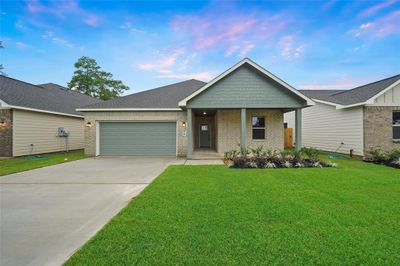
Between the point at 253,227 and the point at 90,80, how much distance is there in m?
43.0

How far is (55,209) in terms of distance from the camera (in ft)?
14.5

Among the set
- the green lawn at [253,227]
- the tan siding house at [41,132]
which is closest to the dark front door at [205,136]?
the tan siding house at [41,132]

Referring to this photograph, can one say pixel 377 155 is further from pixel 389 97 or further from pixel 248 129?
pixel 248 129

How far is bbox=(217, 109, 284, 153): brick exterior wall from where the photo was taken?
44.1 ft

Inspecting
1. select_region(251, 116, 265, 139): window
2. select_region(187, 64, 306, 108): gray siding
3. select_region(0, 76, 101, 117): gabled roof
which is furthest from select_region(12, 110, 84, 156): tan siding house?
select_region(251, 116, 265, 139): window

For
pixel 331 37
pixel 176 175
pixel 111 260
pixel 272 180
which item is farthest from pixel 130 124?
pixel 331 37

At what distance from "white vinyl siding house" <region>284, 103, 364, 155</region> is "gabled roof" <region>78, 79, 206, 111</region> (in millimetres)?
9418

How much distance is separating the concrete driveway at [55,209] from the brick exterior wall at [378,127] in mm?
11316

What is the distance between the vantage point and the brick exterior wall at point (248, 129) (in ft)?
44.1

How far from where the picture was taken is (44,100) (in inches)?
638

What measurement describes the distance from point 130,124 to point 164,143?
243 cm

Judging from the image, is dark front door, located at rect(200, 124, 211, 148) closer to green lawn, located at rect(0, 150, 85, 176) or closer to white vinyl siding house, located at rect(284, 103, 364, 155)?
white vinyl siding house, located at rect(284, 103, 364, 155)

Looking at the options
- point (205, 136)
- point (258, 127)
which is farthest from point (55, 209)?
point (205, 136)

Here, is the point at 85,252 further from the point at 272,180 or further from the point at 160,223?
the point at 272,180
